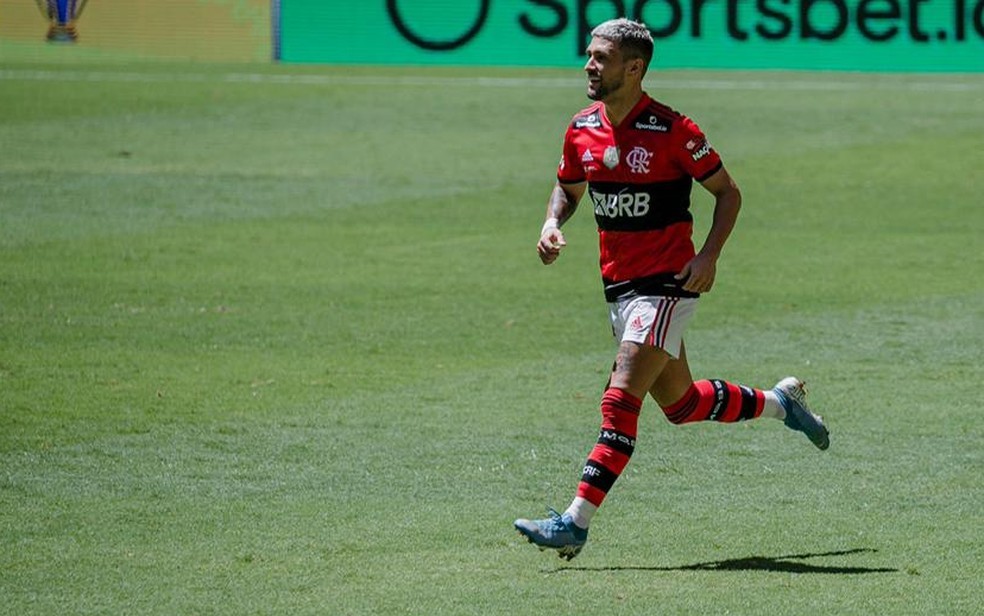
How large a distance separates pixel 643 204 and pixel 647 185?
0.09m

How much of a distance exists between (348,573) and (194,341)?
19.2 feet

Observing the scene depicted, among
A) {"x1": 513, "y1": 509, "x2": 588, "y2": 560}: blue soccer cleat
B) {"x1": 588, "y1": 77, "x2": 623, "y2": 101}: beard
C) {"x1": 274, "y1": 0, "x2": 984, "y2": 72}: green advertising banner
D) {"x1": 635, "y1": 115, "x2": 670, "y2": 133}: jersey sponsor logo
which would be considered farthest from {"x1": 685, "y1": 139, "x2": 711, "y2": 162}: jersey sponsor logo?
{"x1": 274, "y1": 0, "x2": 984, "y2": 72}: green advertising banner

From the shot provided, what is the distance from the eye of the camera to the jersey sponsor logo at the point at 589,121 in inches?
326

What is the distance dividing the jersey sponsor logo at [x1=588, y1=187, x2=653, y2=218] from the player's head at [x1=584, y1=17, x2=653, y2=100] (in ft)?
1.46

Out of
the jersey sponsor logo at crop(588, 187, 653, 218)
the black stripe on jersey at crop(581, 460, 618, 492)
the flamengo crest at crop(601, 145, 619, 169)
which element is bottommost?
the black stripe on jersey at crop(581, 460, 618, 492)

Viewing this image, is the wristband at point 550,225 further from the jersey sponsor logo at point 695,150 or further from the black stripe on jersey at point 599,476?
the black stripe on jersey at point 599,476

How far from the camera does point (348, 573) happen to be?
7.50 meters

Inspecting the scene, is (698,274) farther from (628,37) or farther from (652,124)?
(628,37)

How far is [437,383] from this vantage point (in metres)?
11.8

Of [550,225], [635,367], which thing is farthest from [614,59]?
[635,367]

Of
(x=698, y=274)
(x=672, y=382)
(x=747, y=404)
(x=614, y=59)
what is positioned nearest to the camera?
(x=698, y=274)

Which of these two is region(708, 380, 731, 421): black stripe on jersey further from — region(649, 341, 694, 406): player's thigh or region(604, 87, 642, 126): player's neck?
region(604, 87, 642, 126): player's neck

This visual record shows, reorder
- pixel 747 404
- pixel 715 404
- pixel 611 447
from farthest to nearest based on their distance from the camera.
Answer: pixel 747 404 < pixel 715 404 < pixel 611 447

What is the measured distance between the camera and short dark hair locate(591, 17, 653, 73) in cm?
804
